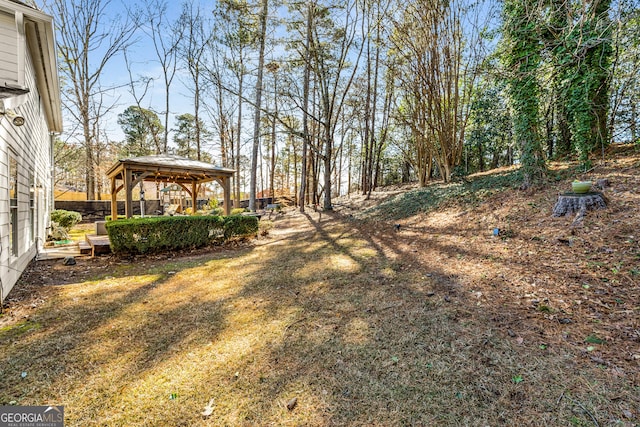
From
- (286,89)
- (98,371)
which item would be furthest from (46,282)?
(286,89)

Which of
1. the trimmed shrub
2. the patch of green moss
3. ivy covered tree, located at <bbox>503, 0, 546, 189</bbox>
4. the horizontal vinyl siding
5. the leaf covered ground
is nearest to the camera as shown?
the leaf covered ground

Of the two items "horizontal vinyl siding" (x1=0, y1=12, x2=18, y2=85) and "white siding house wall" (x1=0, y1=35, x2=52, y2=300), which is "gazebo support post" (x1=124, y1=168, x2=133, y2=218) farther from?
"horizontal vinyl siding" (x1=0, y1=12, x2=18, y2=85)

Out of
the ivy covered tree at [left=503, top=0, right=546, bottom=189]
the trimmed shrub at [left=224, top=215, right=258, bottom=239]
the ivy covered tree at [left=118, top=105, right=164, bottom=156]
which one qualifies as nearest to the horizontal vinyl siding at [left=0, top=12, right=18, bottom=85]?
the trimmed shrub at [left=224, top=215, right=258, bottom=239]

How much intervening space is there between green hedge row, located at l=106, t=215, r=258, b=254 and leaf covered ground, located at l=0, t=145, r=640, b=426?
0.98 m

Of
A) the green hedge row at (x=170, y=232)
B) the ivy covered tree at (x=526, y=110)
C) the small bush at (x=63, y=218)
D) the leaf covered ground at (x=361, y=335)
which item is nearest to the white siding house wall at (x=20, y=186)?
the leaf covered ground at (x=361, y=335)

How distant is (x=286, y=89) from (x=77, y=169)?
16.9 m

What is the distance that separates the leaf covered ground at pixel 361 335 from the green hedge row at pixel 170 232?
98 cm

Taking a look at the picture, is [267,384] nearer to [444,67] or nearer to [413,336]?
[413,336]

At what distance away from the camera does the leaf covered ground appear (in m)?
1.95

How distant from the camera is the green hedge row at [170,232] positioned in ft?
20.6

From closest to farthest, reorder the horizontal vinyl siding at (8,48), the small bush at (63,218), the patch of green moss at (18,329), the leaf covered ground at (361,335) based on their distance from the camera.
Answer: the leaf covered ground at (361,335) < the patch of green moss at (18,329) < the horizontal vinyl siding at (8,48) < the small bush at (63,218)

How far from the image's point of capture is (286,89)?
11453 millimetres

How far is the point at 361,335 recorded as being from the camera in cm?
283

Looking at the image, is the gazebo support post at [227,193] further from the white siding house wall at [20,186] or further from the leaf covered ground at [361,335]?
the white siding house wall at [20,186]
